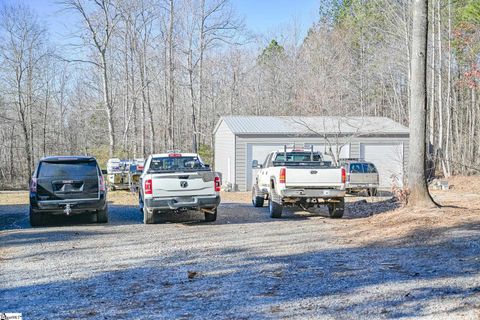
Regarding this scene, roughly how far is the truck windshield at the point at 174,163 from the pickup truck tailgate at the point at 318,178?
2.63 m

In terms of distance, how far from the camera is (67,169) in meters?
12.4

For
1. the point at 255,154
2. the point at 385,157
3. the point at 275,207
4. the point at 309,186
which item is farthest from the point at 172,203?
the point at 385,157

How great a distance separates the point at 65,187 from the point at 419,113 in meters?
8.69

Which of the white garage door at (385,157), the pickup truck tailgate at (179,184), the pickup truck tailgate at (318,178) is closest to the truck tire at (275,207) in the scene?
the pickup truck tailgate at (318,178)

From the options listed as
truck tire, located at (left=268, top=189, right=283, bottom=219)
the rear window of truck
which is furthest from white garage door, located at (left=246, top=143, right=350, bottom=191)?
truck tire, located at (left=268, top=189, right=283, bottom=219)

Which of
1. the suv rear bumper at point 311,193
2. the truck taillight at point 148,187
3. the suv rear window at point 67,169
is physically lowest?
the suv rear bumper at point 311,193

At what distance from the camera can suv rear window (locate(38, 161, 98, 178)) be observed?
12.3 meters

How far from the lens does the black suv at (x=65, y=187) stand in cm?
1216

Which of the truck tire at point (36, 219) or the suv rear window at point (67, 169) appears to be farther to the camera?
the truck tire at point (36, 219)

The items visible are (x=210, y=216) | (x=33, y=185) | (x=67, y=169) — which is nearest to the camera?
(x=33, y=185)

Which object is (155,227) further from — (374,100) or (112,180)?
(374,100)

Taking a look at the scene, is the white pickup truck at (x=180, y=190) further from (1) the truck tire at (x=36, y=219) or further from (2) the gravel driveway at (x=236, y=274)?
(1) the truck tire at (x=36, y=219)

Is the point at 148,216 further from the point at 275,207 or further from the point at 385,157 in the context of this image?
the point at 385,157

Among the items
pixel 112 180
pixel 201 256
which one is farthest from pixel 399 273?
pixel 112 180
